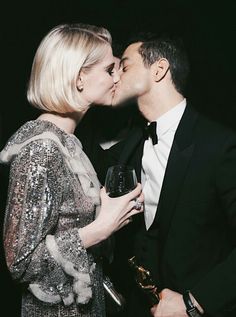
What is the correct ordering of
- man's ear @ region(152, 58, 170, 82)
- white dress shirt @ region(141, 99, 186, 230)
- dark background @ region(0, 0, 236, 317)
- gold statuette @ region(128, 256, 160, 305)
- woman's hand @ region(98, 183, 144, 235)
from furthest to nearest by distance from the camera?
dark background @ region(0, 0, 236, 317), man's ear @ region(152, 58, 170, 82), white dress shirt @ region(141, 99, 186, 230), gold statuette @ region(128, 256, 160, 305), woman's hand @ region(98, 183, 144, 235)

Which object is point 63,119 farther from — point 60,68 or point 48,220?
point 48,220

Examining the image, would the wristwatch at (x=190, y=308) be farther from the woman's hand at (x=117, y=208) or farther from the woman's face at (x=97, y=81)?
the woman's face at (x=97, y=81)

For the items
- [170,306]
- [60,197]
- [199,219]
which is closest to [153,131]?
[199,219]

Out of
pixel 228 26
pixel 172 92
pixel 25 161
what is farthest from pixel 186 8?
pixel 25 161

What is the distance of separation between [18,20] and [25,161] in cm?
155

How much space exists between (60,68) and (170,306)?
1.22 meters

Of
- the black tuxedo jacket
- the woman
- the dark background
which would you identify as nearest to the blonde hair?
the woman

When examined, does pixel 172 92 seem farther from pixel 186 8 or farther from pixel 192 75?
pixel 186 8

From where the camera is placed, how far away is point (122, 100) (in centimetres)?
241

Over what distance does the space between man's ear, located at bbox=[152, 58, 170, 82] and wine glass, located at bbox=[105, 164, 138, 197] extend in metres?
0.71

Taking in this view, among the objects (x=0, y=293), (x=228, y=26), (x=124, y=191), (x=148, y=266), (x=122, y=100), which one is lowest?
(x=0, y=293)

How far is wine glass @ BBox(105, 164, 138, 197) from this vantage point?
1.81 meters

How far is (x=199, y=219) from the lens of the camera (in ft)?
6.38

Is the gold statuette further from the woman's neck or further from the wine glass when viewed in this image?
the woman's neck
